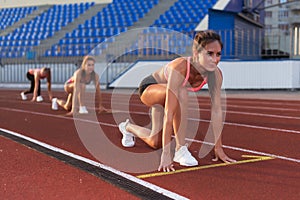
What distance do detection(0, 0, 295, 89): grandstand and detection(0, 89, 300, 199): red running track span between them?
8404mm

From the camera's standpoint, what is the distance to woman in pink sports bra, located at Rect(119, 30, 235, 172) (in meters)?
3.89

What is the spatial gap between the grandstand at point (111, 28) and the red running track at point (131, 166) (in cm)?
840

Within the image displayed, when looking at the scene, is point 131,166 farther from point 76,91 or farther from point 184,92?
point 76,91

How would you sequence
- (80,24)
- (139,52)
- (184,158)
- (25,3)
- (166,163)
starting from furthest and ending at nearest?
(25,3), (80,24), (139,52), (184,158), (166,163)

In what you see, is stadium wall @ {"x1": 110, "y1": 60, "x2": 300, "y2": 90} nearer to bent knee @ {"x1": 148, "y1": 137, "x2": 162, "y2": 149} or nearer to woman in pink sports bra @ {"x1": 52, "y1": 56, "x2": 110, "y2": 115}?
woman in pink sports bra @ {"x1": 52, "y1": 56, "x2": 110, "y2": 115}

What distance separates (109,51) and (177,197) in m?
16.9

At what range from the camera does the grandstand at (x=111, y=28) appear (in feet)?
54.9

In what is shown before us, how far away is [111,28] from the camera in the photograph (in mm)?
24016

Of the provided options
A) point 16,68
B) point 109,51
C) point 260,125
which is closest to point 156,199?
point 260,125

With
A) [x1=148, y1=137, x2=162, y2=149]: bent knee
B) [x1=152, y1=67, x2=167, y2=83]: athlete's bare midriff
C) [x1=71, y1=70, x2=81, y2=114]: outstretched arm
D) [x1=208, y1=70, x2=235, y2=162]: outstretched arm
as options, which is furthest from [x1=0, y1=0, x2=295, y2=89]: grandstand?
[x1=208, y1=70, x2=235, y2=162]: outstretched arm

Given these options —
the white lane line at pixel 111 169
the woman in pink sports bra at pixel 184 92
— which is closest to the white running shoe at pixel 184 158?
the woman in pink sports bra at pixel 184 92

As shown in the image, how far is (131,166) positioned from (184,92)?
0.91 meters

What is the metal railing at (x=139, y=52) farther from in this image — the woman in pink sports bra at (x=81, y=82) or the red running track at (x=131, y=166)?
the red running track at (x=131, y=166)

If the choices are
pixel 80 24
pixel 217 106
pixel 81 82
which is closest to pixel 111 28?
pixel 80 24
